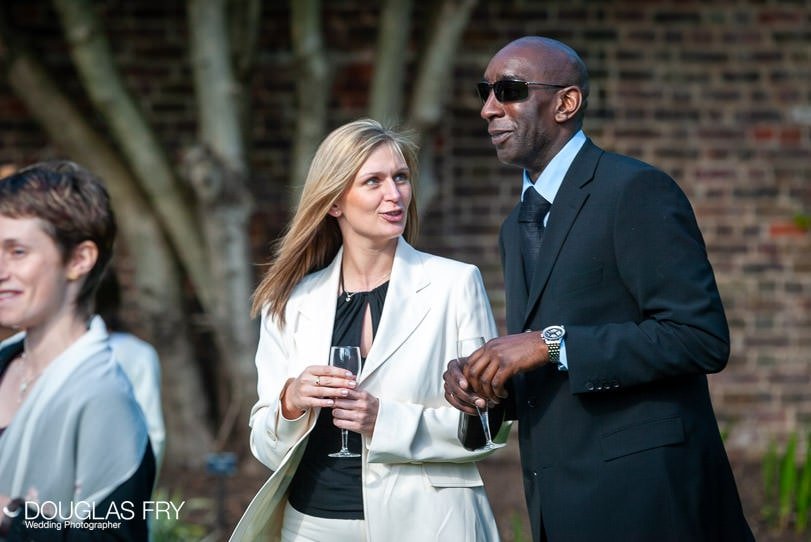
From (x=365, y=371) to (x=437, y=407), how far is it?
9.9 inches

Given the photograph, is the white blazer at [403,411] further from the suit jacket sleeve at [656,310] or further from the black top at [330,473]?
the suit jacket sleeve at [656,310]

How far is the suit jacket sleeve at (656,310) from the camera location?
2.93m

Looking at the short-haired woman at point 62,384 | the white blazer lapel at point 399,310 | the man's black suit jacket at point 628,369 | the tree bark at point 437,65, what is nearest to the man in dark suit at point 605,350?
the man's black suit jacket at point 628,369

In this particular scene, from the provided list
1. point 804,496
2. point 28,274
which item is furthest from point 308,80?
point 28,274

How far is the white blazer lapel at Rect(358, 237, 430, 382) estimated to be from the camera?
3.48 meters

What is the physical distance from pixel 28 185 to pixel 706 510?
6.50 ft

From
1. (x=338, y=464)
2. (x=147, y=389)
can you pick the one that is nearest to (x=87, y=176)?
(x=338, y=464)

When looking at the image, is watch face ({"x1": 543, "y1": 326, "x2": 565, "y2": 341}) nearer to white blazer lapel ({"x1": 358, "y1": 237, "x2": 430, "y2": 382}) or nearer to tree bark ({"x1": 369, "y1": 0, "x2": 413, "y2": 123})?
white blazer lapel ({"x1": 358, "y1": 237, "x2": 430, "y2": 382})

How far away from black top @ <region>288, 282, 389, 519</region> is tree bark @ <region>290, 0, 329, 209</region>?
320 centimetres

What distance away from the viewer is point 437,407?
3.50 m

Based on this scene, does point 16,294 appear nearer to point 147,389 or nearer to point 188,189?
point 147,389

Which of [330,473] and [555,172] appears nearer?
[555,172]

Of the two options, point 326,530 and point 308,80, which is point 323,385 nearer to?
point 326,530

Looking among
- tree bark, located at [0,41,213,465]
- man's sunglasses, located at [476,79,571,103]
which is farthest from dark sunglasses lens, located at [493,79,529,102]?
tree bark, located at [0,41,213,465]
